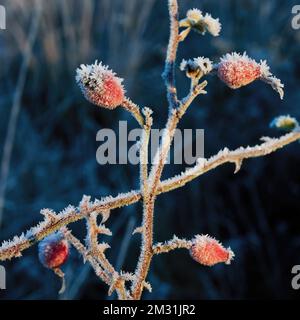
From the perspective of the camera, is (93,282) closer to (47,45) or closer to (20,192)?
(20,192)

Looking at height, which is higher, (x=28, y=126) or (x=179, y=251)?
(x=28, y=126)

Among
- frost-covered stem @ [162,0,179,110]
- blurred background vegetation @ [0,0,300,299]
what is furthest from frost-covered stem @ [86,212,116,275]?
blurred background vegetation @ [0,0,300,299]

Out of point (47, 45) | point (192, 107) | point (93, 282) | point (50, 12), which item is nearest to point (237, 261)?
point (93, 282)
